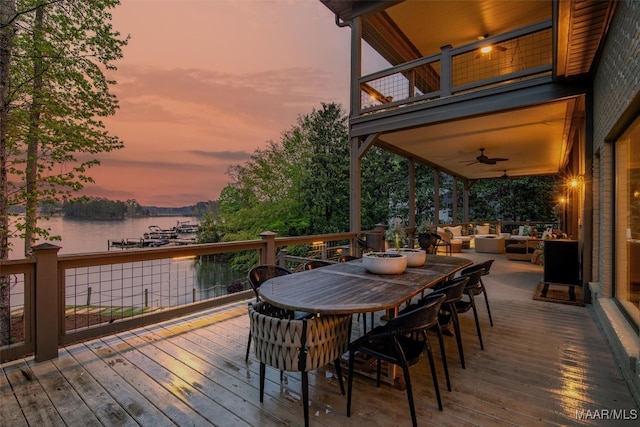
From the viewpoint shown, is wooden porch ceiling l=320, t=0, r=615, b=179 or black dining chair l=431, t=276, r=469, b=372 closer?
black dining chair l=431, t=276, r=469, b=372

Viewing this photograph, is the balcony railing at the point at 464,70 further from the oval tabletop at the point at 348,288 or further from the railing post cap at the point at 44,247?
the railing post cap at the point at 44,247

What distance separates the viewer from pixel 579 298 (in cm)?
453

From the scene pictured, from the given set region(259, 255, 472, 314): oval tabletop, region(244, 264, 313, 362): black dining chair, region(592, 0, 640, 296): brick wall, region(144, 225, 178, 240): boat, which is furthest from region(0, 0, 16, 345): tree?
region(144, 225, 178, 240): boat

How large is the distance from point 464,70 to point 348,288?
26.3 feet

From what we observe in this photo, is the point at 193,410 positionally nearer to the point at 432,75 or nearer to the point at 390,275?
the point at 390,275

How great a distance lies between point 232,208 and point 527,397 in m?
18.2

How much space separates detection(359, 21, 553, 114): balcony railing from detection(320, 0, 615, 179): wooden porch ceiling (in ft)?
1.48

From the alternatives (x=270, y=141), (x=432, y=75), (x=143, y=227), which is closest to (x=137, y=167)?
(x=143, y=227)

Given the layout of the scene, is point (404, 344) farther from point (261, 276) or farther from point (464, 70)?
point (464, 70)

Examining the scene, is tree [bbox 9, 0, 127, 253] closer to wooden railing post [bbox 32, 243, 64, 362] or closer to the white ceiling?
wooden railing post [bbox 32, 243, 64, 362]

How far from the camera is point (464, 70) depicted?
26.4ft

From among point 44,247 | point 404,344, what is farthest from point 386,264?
point 44,247

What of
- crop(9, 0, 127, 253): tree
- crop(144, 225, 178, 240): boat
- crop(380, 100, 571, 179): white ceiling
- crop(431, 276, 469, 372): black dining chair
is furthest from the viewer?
crop(144, 225, 178, 240): boat

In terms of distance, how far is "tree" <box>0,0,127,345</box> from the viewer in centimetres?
614
